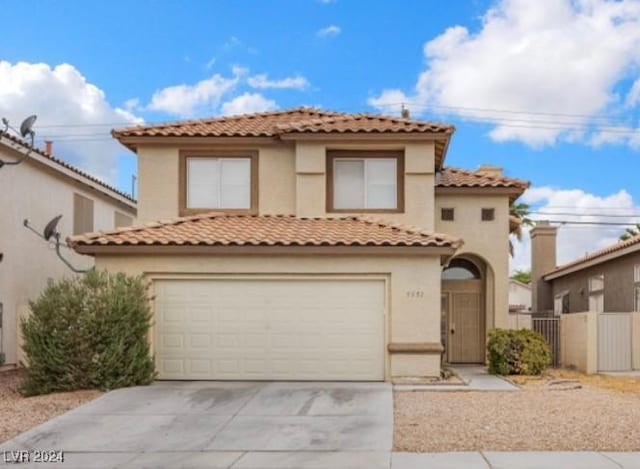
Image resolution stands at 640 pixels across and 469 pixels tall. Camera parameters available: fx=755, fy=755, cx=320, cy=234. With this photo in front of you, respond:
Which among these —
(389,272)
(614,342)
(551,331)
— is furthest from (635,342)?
(389,272)

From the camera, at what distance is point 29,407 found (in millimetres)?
13461

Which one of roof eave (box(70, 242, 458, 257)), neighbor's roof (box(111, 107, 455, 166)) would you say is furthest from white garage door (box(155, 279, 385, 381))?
neighbor's roof (box(111, 107, 455, 166))

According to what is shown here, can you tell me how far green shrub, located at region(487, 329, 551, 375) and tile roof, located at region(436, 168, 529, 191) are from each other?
4541 millimetres

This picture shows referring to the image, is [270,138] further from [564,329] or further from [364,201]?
[564,329]

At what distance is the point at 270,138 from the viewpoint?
19.8 m

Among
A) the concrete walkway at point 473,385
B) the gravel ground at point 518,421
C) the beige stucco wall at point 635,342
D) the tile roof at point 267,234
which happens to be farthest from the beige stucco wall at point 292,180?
the beige stucco wall at point 635,342

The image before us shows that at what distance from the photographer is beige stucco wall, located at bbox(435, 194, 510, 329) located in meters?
21.3

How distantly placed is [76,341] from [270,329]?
13.6 ft

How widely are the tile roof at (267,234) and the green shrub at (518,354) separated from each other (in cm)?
336

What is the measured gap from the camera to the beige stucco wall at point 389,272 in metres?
16.6

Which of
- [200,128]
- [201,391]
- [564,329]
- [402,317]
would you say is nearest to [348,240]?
[402,317]

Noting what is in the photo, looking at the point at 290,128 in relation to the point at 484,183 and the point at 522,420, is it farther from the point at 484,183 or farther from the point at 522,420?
the point at 522,420

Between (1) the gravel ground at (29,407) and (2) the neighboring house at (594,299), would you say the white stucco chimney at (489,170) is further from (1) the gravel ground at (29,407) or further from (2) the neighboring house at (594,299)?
(1) the gravel ground at (29,407)

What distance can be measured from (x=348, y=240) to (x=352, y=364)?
2.74 meters
